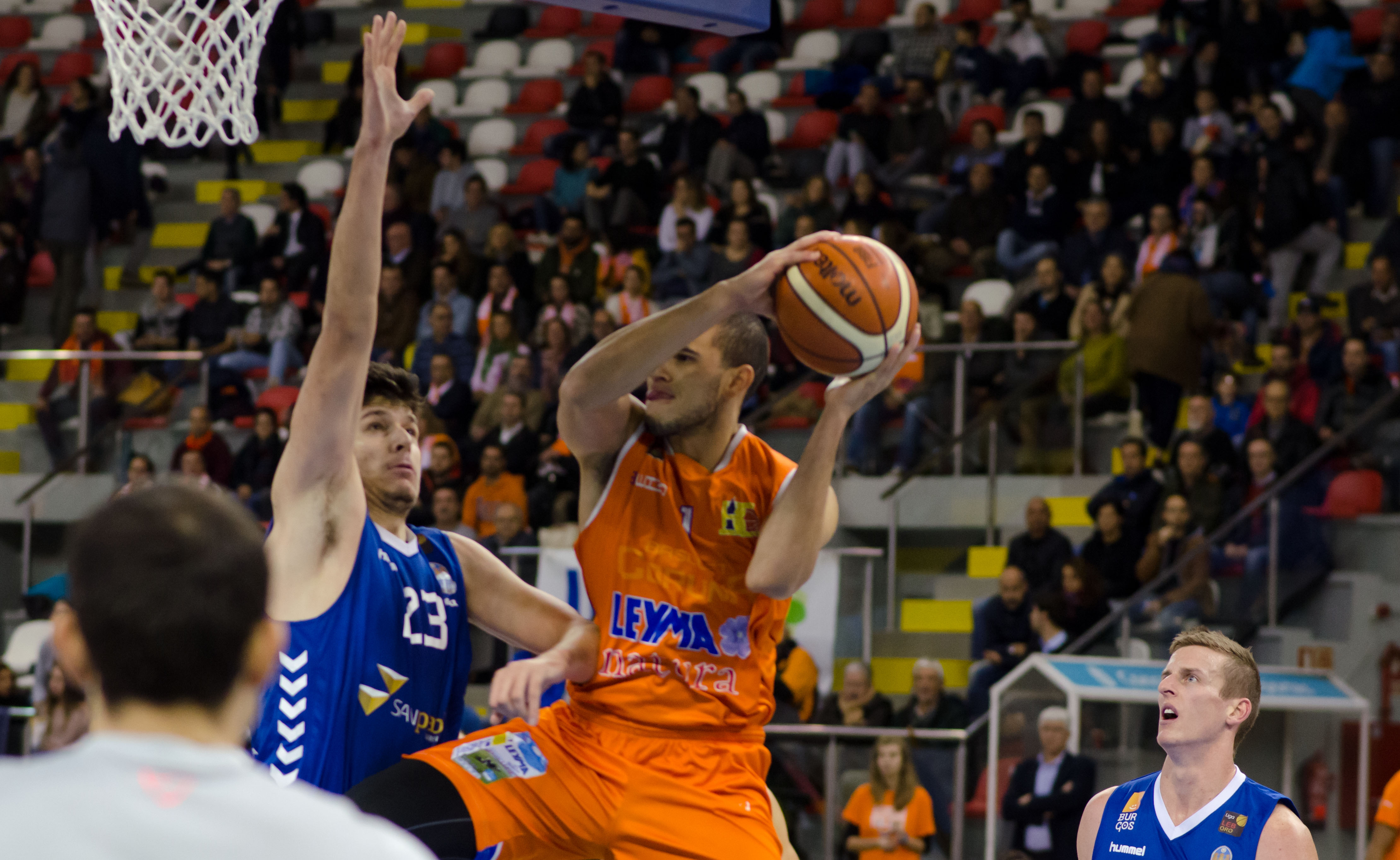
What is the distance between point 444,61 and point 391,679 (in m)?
15.5

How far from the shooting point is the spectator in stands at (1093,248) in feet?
40.9

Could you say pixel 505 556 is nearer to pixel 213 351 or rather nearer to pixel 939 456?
pixel 939 456

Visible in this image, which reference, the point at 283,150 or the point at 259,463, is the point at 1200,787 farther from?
the point at 283,150

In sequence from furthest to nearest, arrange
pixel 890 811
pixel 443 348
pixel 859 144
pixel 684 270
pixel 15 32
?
pixel 15 32
pixel 859 144
pixel 684 270
pixel 443 348
pixel 890 811

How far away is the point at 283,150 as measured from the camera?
58.5 ft

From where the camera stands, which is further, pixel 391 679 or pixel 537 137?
pixel 537 137

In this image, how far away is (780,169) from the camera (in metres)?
15.3

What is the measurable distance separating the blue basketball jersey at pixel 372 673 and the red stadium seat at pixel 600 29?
1527 centimetres

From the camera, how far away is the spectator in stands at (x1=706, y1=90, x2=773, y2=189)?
1509cm

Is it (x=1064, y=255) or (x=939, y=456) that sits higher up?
(x=1064, y=255)

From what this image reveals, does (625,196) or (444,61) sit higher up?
(444,61)

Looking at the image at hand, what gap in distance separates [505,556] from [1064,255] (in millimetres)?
5265

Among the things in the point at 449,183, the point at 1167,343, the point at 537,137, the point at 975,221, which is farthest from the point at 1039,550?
the point at 537,137

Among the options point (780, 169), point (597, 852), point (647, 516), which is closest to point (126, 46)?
point (647, 516)
